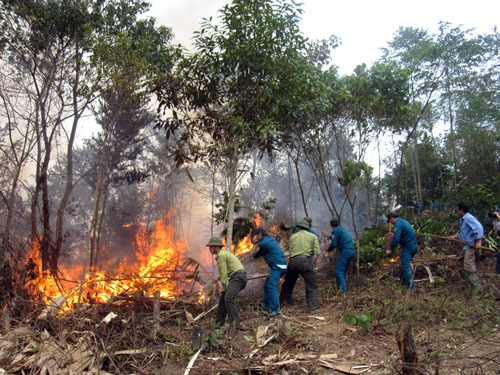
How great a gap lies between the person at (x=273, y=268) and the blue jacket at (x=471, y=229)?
11.8 ft

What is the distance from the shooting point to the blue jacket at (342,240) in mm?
7984

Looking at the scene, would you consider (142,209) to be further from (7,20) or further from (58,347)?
(58,347)

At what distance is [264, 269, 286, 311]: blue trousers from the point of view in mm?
7020

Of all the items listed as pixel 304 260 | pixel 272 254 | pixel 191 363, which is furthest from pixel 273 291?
pixel 191 363

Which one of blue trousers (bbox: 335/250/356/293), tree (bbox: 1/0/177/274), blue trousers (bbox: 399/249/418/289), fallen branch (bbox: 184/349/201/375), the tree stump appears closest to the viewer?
the tree stump

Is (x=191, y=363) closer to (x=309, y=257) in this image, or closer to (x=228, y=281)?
(x=228, y=281)

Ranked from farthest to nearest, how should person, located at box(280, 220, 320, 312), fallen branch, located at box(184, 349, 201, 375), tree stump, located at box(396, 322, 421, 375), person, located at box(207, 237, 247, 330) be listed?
person, located at box(280, 220, 320, 312), person, located at box(207, 237, 247, 330), fallen branch, located at box(184, 349, 201, 375), tree stump, located at box(396, 322, 421, 375)

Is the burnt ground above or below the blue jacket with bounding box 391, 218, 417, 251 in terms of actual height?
below

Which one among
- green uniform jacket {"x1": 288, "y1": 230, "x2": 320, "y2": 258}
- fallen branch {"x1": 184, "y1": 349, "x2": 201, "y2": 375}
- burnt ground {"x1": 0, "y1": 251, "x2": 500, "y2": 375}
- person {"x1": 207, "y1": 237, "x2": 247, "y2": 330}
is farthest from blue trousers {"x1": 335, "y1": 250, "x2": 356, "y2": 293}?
fallen branch {"x1": 184, "y1": 349, "x2": 201, "y2": 375}

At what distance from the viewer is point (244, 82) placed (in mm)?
8664

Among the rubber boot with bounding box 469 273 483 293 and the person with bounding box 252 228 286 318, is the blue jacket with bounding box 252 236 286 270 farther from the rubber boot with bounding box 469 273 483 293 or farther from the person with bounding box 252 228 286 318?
the rubber boot with bounding box 469 273 483 293

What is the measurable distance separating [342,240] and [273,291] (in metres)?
2.05

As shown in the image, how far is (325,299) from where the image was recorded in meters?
7.88

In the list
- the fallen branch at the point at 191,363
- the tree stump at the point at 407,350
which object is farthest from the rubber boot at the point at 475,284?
the fallen branch at the point at 191,363
